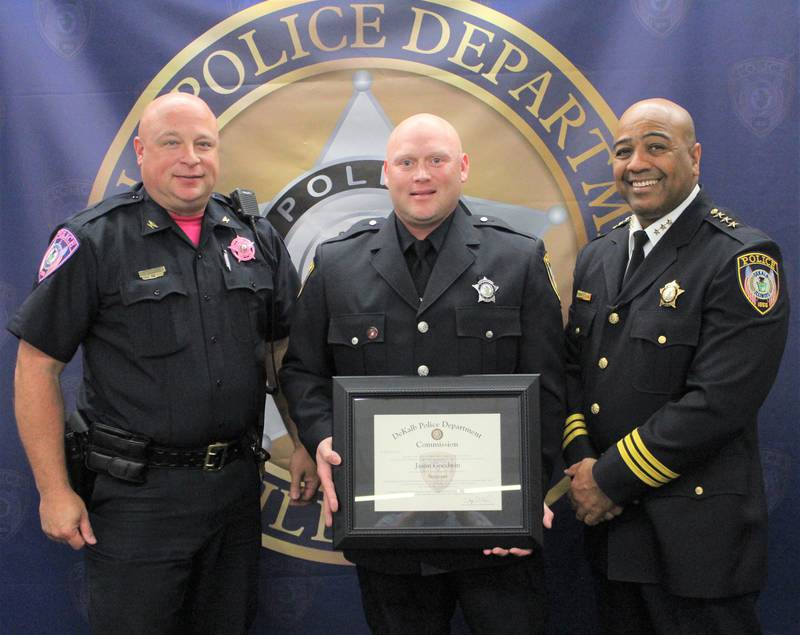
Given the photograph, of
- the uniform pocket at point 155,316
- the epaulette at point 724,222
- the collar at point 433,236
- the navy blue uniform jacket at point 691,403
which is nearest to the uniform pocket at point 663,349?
the navy blue uniform jacket at point 691,403

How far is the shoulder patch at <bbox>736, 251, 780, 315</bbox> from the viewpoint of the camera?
2.17m

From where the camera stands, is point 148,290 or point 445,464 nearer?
point 445,464

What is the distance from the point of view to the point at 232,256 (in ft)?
8.33

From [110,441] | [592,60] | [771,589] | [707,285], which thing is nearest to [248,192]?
[110,441]

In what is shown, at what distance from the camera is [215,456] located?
2432mm

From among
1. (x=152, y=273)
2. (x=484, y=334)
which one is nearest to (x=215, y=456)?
(x=152, y=273)

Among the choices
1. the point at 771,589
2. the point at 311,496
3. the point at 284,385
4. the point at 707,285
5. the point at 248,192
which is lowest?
the point at 771,589

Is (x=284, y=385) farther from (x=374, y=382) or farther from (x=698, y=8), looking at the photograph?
(x=698, y=8)

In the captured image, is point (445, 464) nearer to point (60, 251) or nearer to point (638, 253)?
point (638, 253)

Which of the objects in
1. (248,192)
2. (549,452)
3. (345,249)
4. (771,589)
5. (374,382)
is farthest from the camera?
(771,589)

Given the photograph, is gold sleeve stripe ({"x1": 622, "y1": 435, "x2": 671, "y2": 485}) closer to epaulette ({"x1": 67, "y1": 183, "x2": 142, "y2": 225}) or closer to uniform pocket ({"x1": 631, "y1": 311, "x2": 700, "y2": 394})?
uniform pocket ({"x1": 631, "y1": 311, "x2": 700, "y2": 394})

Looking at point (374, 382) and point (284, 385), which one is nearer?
point (374, 382)

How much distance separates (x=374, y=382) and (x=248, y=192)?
992 mm

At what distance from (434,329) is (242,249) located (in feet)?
2.33
